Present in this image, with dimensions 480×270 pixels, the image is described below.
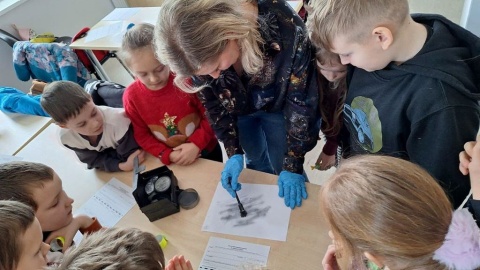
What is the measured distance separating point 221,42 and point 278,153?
702mm

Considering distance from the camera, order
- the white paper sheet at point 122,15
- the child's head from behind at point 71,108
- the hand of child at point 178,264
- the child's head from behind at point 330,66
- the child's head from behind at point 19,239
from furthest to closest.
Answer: the white paper sheet at point 122,15 → the child's head from behind at point 71,108 → the child's head from behind at point 330,66 → the hand of child at point 178,264 → the child's head from behind at point 19,239

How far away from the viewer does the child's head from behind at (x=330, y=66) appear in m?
1.06

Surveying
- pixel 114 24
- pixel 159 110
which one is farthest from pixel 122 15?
pixel 159 110

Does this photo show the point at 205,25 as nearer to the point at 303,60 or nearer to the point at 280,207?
the point at 303,60

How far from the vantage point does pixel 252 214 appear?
1112 millimetres

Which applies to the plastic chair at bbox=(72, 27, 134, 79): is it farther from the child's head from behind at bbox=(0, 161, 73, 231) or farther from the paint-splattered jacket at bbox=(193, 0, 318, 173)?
the child's head from behind at bbox=(0, 161, 73, 231)

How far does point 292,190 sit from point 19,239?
2.38ft

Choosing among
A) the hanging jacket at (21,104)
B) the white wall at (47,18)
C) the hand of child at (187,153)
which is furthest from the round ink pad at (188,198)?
the white wall at (47,18)

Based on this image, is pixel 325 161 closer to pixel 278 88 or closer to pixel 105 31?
pixel 278 88

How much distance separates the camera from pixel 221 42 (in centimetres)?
93

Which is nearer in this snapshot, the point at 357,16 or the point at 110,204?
the point at 357,16

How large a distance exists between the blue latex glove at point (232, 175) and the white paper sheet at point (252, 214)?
0.9 inches

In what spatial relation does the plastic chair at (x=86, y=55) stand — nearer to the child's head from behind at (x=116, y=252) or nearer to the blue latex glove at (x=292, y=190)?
the blue latex glove at (x=292, y=190)

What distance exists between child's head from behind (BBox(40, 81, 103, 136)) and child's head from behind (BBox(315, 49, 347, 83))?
2.77 feet
